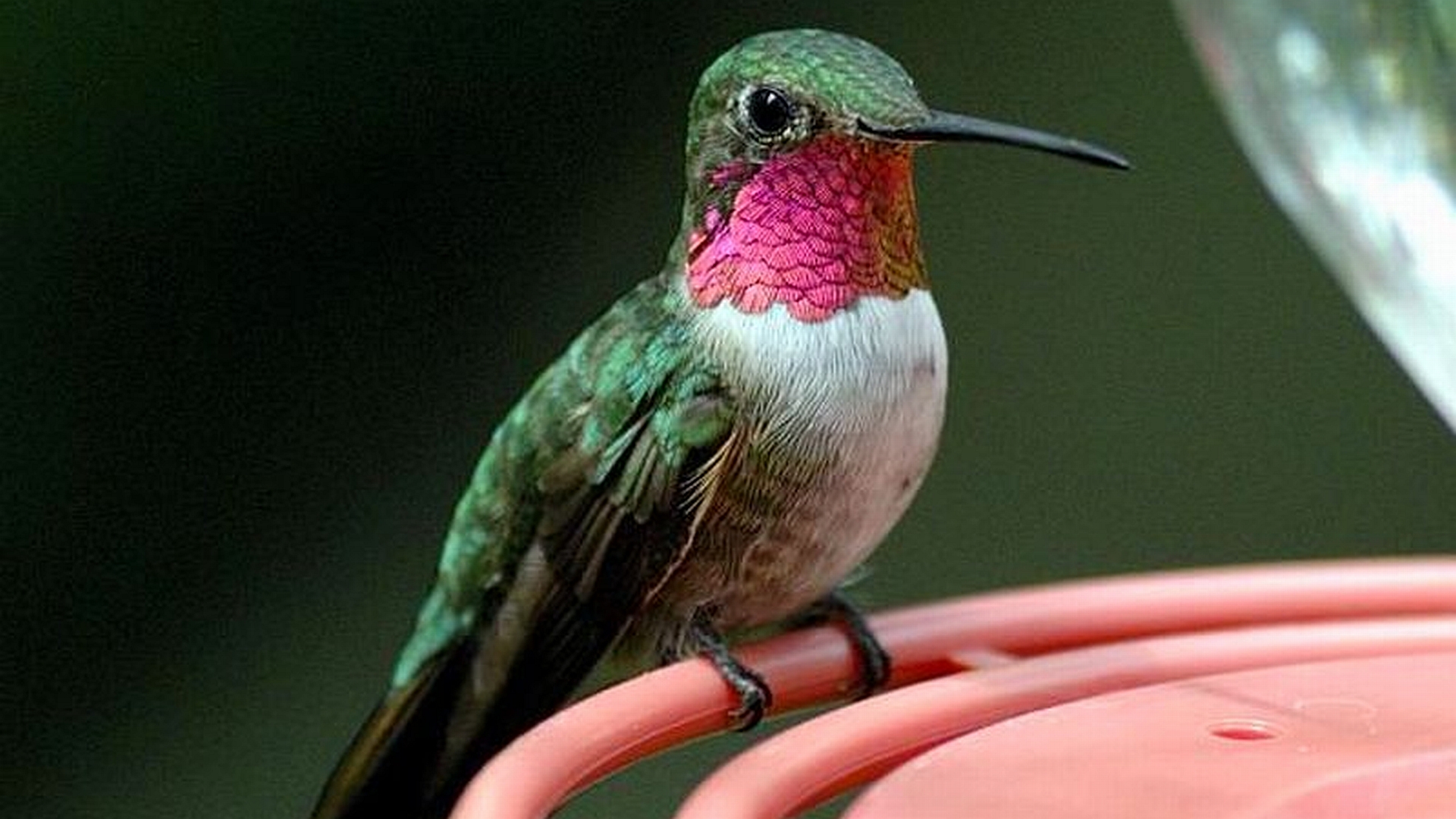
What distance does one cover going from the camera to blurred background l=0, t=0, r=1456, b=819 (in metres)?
3.48

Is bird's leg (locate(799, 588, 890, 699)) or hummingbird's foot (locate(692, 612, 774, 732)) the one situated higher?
bird's leg (locate(799, 588, 890, 699))

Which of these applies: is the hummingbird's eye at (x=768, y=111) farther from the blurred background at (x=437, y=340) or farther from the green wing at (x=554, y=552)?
the blurred background at (x=437, y=340)

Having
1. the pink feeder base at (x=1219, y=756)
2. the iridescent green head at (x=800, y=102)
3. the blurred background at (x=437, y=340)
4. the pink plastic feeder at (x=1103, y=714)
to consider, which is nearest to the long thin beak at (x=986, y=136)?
the iridescent green head at (x=800, y=102)

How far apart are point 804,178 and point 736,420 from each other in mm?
184

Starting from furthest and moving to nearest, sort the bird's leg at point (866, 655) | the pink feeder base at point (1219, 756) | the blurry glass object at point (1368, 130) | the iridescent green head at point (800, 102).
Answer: the iridescent green head at point (800, 102)
the bird's leg at point (866, 655)
the blurry glass object at point (1368, 130)
the pink feeder base at point (1219, 756)

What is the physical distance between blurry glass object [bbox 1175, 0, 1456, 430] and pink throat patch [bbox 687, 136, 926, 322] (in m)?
0.41

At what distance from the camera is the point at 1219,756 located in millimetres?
1340

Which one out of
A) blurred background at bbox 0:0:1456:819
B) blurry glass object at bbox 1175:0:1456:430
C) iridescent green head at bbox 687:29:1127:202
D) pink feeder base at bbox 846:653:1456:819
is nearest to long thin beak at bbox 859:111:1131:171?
iridescent green head at bbox 687:29:1127:202

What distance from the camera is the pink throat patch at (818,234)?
1.97 metres

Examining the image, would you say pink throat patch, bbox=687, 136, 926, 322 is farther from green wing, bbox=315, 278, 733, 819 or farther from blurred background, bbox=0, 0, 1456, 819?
blurred background, bbox=0, 0, 1456, 819

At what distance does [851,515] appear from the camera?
77.4 inches

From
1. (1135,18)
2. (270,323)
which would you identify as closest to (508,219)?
(270,323)

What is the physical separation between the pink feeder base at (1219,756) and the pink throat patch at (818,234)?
57cm

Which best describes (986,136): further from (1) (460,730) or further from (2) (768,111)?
(1) (460,730)
